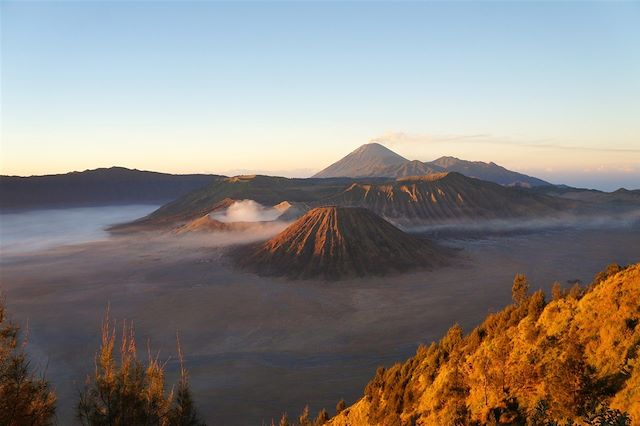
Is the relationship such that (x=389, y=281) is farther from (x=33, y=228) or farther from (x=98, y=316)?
(x=33, y=228)

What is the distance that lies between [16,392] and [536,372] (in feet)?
45.5

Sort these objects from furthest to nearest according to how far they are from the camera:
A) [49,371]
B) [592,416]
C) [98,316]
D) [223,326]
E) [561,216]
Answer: [561,216] < [98,316] < [223,326] < [49,371] < [592,416]

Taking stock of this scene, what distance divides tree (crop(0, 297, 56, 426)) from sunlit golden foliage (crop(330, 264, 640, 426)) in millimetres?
9943

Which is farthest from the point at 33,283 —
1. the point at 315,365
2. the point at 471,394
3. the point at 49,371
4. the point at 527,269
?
the point at 527,269

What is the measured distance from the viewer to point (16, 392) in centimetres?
1045

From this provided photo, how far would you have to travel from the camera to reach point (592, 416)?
31.8ft

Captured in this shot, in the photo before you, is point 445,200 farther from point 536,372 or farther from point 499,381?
point 499,381

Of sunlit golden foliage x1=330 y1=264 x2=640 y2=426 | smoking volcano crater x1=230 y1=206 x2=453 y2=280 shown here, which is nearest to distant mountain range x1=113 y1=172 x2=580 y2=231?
smoking volcano crater x1=230 y1=206 x2=453 y2=280

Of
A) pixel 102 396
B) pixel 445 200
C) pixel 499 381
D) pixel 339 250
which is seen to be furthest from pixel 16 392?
pixel 445 200

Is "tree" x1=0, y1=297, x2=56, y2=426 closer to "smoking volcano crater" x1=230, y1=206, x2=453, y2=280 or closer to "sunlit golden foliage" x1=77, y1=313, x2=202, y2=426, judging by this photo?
"sunlit golden foliage" x1=77, y1=313, x2=202, y2=426

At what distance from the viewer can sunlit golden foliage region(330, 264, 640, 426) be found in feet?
33.6

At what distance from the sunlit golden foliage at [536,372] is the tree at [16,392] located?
9.94 meters

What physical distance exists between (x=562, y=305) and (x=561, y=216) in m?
115

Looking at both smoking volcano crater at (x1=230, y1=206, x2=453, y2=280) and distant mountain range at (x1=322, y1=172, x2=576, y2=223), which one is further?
distant mountain range at (x1=322, y1=172, x2=576, y2=223)
